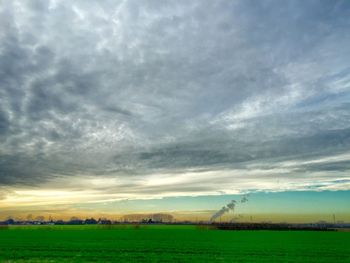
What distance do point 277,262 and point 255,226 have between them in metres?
123

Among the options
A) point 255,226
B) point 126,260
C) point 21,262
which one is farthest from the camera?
point 255,226

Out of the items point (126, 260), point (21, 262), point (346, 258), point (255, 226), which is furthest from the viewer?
point (255, 226)

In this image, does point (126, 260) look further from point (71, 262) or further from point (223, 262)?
point (223, 262)

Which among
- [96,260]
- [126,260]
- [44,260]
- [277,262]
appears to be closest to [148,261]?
[126,260]

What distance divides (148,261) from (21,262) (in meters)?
10.9

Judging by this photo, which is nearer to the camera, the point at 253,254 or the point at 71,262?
the point at 71,262

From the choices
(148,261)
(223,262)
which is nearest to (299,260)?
(223,262)

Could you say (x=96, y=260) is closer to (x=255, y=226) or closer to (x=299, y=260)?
(x=299, y=260)

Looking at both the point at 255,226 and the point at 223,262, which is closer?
the point at 223,262

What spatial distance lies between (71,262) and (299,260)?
21.1 meters

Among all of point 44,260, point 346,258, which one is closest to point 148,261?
point 44,260

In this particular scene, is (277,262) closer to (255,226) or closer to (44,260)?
(44,260)

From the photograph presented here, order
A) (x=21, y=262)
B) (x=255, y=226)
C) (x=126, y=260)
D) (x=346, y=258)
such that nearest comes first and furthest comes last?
(x=21, y=262), (x=126, y=260), (x=346, y=258), (x=255, y=226)

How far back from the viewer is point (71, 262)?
3172 centimetres
